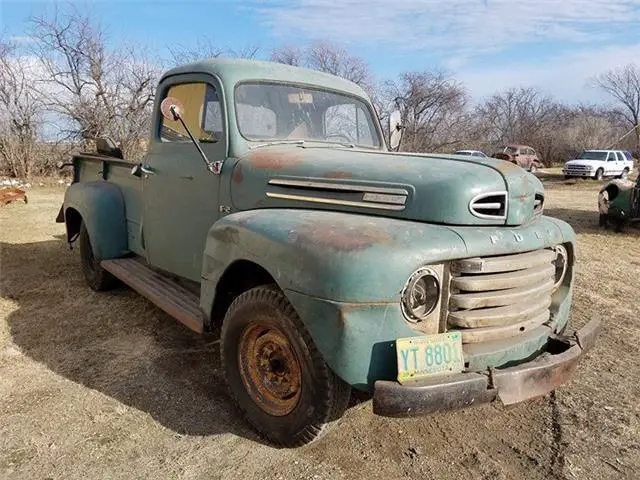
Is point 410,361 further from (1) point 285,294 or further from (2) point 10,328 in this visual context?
(2) point 10,328

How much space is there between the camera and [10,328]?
419 cm

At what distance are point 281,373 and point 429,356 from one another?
0.78 metres

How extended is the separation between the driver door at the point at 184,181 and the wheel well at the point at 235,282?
619 mm

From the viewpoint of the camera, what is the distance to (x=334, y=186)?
278 cm

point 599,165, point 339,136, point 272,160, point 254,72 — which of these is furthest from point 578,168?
point 272,160

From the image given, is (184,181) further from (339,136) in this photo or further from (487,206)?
(487,206)

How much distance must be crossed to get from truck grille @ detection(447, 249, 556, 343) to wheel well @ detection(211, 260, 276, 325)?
954mm

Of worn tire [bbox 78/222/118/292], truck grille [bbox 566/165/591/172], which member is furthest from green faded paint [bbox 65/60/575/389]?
truck grille [bbox 566/165/591/172]

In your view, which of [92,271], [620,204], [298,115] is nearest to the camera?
[298,115]

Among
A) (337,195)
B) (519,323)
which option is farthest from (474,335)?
(337,195)

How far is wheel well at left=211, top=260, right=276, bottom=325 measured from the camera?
2771 mm

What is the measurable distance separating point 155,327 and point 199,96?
1869 mm

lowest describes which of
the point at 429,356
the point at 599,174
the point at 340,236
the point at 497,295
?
the point at 599,174

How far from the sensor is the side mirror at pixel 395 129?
14.3ft
